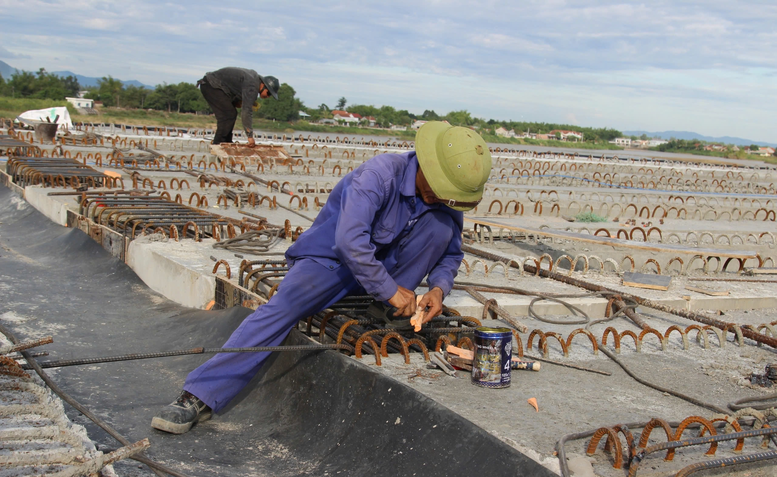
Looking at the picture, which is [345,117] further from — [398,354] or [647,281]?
[398,354]

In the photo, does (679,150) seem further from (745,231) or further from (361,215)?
(361,215)

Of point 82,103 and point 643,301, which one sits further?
point 82,103

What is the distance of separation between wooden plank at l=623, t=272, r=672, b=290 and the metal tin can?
3422mm

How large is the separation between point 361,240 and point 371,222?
5.6 inches

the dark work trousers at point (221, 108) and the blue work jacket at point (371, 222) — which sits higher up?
the dark work trousers at point (221, 108)

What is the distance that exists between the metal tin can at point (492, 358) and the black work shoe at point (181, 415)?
1.52 metres

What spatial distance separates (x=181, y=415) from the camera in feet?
11.6

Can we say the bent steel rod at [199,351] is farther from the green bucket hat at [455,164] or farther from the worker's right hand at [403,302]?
the green bucket hat at [455,164]

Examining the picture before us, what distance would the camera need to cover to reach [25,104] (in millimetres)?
46312

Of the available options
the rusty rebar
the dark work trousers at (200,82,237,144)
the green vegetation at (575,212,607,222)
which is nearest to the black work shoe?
the rusty rebar

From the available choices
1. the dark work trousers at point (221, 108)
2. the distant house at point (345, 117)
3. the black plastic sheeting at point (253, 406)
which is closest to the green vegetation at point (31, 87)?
the distant house at point (345, 117)

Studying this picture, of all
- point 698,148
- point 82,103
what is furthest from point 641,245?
point 698,148

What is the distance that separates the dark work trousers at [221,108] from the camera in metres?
13.5

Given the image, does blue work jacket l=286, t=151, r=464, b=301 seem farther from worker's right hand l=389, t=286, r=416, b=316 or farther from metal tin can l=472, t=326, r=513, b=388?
metal tin can l=472, t=326, r=513, b=388
